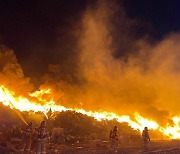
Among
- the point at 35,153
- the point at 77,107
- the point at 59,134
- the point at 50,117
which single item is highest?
the point at 77,107

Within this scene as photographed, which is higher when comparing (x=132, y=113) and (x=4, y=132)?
(x=132, y=113)

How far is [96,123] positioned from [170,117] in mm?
25015

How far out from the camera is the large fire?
6998 cm

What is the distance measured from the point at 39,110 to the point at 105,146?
25.0 metres

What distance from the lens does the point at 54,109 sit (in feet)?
245

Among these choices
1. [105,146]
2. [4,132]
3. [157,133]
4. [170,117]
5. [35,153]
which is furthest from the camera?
[170,117]

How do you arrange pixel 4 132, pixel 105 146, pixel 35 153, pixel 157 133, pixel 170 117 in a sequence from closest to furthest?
1. pixel 35 153
2. pixel 105 146
3. pixel 4 132
4. pixel 157 133
5. pixel 170 117

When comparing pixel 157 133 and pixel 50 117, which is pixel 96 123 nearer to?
pixel 50 117

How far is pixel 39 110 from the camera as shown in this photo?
69.9 metres

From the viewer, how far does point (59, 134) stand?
5734cm

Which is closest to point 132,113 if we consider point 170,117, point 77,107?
point 170,117

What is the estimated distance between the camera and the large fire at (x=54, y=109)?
69981mm

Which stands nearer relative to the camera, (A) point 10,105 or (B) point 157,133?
(A) point 10,105

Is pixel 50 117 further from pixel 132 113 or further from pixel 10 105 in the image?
pixel 132 113
